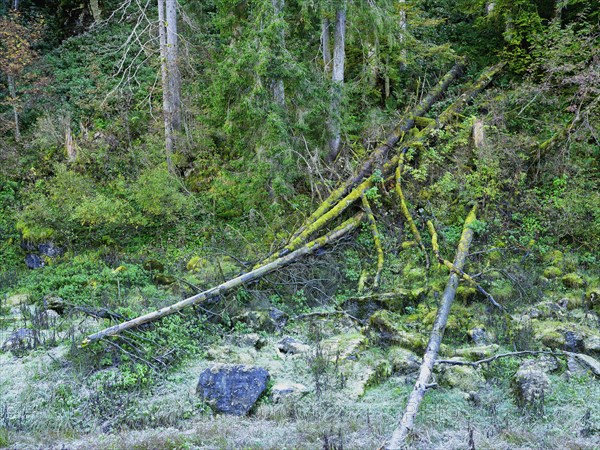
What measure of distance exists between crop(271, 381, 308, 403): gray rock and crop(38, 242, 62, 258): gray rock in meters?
8.07

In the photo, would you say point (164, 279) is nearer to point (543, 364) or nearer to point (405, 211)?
point (405, 211)

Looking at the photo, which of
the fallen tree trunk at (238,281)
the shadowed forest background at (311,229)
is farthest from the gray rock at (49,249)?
the fallen tree trunk at (238,281)

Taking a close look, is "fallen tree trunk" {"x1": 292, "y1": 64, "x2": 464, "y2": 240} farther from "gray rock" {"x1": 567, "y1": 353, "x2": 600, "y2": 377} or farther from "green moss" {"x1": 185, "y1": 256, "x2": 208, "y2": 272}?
"gray rock" {"x1": 567, "y1": 353, "x2": 600, "y2": 377}

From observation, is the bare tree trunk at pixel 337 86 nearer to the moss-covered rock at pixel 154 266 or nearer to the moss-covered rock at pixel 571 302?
the moss-covered rock at pixel 154 266

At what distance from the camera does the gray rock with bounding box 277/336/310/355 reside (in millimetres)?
7719

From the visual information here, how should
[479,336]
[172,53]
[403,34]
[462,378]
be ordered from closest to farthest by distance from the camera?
1. [462,378]
2. [479,336]
3. [403,34]
4. [172,53]

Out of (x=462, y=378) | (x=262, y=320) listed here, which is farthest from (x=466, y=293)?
(x=262, y=320)

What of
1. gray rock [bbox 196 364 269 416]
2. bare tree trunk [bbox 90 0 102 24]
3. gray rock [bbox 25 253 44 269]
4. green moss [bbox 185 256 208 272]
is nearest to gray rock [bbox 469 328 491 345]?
gray rock [bbox 196 364 269 416]

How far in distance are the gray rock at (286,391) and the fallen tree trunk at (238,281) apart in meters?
2.40

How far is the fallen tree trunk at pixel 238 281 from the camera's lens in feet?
24.8

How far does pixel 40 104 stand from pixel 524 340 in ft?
54.7

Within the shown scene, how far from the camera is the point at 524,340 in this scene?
24.7ft

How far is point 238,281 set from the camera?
360 inches

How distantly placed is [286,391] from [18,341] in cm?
422
